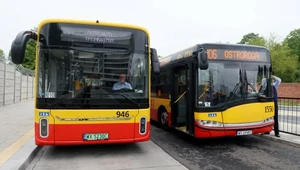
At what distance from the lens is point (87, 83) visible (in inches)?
240

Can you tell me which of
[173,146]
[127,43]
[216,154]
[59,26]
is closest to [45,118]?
[59,26]

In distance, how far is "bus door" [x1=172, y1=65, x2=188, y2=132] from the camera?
28.2ft

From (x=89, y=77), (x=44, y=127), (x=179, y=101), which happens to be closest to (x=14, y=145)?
(x=44, y=127)

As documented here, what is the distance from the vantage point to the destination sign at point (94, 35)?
6.11 metres

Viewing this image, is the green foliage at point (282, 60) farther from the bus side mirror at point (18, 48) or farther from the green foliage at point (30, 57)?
the bus side mirror at point (18, 48)

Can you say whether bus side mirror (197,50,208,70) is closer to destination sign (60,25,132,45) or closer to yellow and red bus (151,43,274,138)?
yellow and red bus (151,43,274,138)

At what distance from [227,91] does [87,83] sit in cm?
363

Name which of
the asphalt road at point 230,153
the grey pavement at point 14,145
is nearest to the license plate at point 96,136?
the grey pavement at point 14,145

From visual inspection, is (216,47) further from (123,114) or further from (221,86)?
(123,114)

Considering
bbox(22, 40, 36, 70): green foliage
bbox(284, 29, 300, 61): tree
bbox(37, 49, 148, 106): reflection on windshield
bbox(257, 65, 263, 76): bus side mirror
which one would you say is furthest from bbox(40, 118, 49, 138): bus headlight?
bbox(284, 29, 300, 61): tree

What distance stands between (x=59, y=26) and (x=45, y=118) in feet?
6.73

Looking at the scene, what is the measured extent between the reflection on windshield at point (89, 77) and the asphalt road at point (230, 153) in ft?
6.15

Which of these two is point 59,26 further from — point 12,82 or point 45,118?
point 12,82

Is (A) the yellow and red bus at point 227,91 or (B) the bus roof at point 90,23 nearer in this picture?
(B) the bus roof at point 90,23
